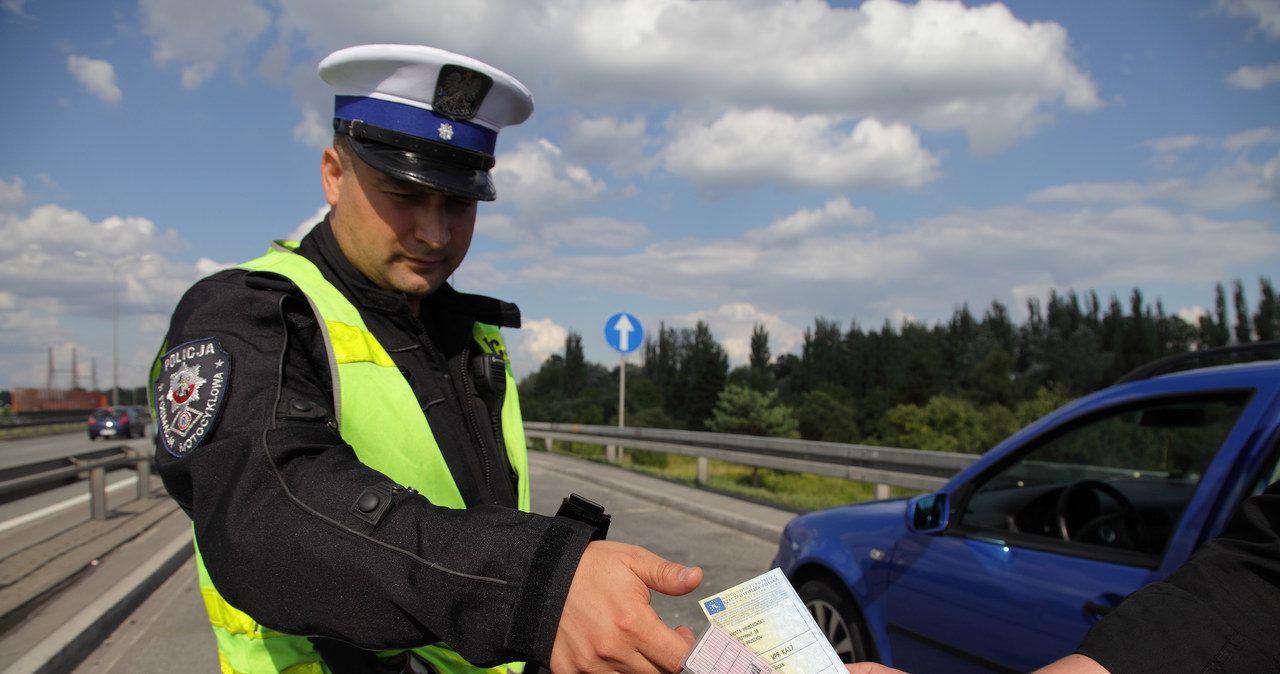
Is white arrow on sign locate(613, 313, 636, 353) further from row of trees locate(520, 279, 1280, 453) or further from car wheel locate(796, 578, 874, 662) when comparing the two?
row of trees locate(520, 279, 1280, 453)

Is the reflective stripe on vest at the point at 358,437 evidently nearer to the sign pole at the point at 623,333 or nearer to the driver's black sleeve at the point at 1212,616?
the driver's black sleeve at the point at 1212,616

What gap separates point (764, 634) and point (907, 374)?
76.0 metres

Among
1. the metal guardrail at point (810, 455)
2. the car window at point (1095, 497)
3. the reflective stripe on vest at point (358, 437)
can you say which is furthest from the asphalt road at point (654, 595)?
the reflective stripe on vest at point (358, 437)

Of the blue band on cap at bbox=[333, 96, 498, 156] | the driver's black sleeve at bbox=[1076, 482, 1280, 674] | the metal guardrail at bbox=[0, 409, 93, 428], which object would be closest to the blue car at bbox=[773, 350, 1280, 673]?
the driver's black sleeve at bbox=[1076, 482, 1280, 674]

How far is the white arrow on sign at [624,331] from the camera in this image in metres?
14.6

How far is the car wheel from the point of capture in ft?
11.2

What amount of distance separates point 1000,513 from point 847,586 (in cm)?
78

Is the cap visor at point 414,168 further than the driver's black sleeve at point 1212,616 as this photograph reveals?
Yes

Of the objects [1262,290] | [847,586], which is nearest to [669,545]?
[847,586]

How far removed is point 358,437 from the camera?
1260 millimetres

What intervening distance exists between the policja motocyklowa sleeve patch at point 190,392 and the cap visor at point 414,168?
1.47 ft

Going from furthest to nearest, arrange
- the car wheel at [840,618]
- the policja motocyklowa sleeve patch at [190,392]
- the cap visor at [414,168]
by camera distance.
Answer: the car wheel at [840,618]
the cap visor at [414,168]
the policja motocyklowa sleeve patch at [190,392]

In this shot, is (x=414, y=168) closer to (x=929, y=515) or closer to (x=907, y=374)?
(x=929, y=515)

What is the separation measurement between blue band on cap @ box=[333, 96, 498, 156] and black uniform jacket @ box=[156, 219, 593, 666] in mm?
401
